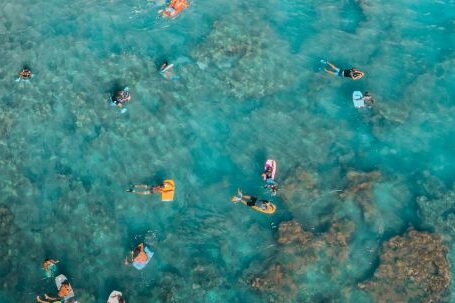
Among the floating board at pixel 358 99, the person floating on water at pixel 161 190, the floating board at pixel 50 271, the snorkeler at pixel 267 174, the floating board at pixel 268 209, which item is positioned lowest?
the floating board at pixel 50 271

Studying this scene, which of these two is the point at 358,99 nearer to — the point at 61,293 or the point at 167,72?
the point at 167,72

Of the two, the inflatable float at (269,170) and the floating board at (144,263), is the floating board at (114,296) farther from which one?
the inflatable float at (269,170)

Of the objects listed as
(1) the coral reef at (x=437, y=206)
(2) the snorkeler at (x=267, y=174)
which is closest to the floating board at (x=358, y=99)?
(1) the coral reef at (x=437, y=206)

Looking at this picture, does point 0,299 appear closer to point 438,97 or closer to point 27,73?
point 27,73

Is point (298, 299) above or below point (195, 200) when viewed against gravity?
below

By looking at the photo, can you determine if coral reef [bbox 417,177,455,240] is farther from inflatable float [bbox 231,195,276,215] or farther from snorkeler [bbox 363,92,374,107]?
inflatable float [bbox 231,195,276,215]

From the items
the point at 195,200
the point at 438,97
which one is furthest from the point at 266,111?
the point at 438,97
